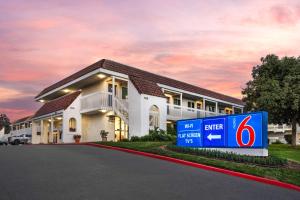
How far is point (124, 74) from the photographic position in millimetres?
29766

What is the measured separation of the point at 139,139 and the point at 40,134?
16.1 meters

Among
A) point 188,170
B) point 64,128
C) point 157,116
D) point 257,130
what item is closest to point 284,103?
point 157,116

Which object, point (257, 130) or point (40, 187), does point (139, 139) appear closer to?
point (257, 130)

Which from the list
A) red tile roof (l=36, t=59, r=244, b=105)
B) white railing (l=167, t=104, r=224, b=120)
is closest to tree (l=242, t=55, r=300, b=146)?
white railing (l=167, t=104, r=224, b=120)

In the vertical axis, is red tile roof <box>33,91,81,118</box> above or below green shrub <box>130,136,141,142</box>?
above

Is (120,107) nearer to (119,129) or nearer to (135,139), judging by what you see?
(119,129)

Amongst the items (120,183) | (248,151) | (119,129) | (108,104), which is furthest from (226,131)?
(119,129)

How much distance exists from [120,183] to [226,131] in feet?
27.9

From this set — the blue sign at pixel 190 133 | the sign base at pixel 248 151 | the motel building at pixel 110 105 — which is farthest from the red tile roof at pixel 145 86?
the sign base at pixel 248 151

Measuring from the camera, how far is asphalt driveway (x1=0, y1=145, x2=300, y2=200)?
330 inches

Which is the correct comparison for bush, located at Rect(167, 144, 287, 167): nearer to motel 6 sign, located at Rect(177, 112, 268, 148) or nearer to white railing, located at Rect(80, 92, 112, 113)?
motel 6 sign, located at Rect(177, 112, 268, 148)

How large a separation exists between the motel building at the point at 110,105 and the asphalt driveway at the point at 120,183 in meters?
15.1

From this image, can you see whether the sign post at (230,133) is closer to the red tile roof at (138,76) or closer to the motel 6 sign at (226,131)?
the motel 6 sign at (226,131)

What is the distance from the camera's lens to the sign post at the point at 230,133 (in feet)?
49.5
